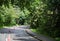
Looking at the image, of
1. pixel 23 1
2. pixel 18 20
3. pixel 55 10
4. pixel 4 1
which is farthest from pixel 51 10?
pixel 18 20

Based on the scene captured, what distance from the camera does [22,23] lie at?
110875mm

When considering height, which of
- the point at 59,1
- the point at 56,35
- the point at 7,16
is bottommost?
the point at 7,16

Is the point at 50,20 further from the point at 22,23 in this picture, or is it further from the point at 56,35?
the point at 22,23

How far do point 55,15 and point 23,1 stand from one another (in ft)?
27.3

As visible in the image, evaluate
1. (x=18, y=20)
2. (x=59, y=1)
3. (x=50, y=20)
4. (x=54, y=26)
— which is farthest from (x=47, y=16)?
(x=18, y=20)

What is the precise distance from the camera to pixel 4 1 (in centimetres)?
3681

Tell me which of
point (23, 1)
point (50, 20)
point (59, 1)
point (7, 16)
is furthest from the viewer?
point (7, 16)

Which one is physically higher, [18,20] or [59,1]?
[59,1]

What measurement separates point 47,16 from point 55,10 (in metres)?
3.57

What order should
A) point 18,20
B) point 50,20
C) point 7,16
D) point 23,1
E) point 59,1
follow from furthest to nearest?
point 18,20 → point 7,16 → point 23,1 → point 50,20 → point 59,1

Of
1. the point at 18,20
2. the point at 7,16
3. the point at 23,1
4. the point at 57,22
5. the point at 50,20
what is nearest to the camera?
the point at 57,22

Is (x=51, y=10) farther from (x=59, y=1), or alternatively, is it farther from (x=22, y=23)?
(x=22, y=23)

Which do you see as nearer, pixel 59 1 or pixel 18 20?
pixel 59 1

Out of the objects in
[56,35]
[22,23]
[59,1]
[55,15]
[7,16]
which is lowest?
[22,23]
